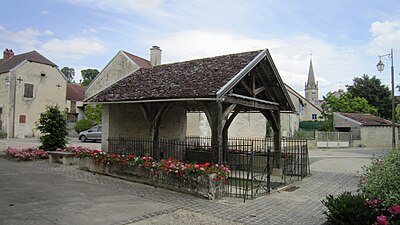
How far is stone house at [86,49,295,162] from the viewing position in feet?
27.3

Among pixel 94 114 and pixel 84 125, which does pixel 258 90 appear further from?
pixel 94 114

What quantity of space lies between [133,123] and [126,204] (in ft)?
18.9

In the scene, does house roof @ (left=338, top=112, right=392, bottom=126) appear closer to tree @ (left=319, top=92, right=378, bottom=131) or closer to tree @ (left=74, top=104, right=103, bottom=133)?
tree @ (left=319, top=92, right=378, bottom=131)

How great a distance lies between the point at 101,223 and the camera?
5.41 meters

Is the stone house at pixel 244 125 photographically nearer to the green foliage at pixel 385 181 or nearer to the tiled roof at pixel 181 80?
the tiled roof at pixel 181 80


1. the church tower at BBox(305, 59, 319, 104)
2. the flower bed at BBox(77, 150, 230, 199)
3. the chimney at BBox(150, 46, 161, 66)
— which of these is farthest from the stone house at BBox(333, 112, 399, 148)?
the church tower at BBox(305, 59, 319, 104)

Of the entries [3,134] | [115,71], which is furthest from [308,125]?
[3,134]

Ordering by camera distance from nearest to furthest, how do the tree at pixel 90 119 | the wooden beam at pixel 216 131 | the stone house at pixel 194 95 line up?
1. the wooden beam at pixel 216 131
2. the stone house at pixel 194 95
3. the tree at pixel 90 119

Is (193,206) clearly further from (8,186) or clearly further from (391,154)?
(8,186)

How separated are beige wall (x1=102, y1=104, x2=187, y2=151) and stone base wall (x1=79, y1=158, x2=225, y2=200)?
162 cm

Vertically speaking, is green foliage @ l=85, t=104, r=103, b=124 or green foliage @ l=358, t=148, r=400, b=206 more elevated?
Result: green foliage @ l=85, t=104, r=103, b=124

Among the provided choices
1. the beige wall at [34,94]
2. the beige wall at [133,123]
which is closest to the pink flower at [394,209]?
the beige wall at [133,123]

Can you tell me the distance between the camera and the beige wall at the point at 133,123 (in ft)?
37.8

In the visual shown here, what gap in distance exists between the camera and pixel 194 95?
812 centimetres
